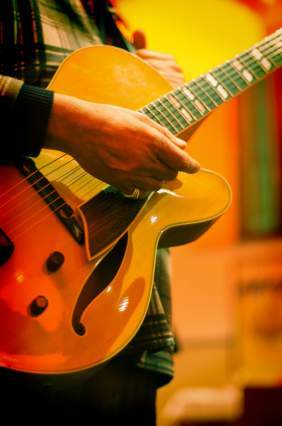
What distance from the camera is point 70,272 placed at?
65 cm

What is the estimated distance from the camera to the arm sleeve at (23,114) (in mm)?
621

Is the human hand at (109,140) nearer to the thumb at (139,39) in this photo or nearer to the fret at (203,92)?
the fret at (203,92)

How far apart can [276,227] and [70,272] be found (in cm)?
177

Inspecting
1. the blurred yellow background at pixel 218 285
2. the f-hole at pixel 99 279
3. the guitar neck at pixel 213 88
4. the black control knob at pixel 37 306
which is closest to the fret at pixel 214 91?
the guitar neck at pixel 213 88

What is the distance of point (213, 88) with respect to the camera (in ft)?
2.63

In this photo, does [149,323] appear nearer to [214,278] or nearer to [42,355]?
[42,355]

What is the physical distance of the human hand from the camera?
2.08 ft

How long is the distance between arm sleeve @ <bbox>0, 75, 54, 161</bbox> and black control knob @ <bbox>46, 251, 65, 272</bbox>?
12 centimetres

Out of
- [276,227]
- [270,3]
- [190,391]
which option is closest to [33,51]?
[270,3]

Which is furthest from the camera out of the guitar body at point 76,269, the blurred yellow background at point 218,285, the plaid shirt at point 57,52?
the blurred yellow background at point 218,285

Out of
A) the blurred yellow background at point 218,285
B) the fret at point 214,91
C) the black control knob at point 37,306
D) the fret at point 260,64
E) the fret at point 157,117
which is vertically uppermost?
the fret at point 260,64

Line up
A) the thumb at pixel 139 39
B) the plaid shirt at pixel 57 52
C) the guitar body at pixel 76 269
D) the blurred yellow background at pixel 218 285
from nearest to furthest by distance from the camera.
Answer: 1. the guitar body at pixel 76 269
2. the plaid shirt at pixel 57 52
3. the thumb at pixel 139 39
4. the blurred yellow background at pixel 218 285

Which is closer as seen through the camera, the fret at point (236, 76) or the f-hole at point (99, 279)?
the f-hole at point (99, 279)

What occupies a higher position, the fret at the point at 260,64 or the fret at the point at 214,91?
the fret at the point at 260,64
